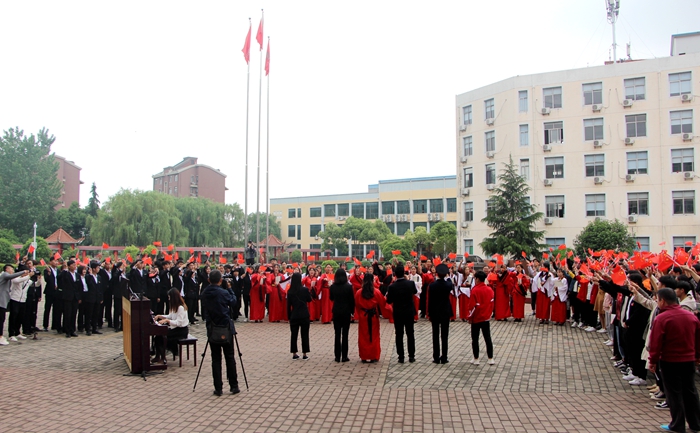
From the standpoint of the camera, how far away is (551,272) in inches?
639

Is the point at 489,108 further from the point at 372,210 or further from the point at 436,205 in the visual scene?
the point at 372,210

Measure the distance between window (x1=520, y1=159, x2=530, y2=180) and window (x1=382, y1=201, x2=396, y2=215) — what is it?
3327 centimetres

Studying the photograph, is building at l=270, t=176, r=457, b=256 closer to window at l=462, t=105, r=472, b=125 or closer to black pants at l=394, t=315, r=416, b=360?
window at l=462, t=105, r=472, b=125

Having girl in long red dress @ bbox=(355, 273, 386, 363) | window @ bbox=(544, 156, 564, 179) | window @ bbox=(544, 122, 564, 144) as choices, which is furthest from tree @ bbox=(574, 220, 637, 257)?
girl in long red dress @ bbox=(355, 273, 386, 363)

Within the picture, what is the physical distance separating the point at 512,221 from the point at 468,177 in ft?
35.0

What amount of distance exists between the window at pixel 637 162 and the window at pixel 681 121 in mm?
2552

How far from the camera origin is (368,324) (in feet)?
33.6

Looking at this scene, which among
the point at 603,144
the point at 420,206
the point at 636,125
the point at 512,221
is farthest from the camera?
the point at 420,206

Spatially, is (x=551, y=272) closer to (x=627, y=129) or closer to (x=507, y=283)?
(x=507, y=283)

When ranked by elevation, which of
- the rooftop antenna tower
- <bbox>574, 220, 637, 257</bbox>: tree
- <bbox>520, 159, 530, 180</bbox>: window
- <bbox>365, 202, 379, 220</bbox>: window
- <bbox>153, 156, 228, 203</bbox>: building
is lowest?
<bbox>574, 220, 637, 257</bbox>: tree

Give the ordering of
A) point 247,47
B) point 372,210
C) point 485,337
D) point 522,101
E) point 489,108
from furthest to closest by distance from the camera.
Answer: point 372,210, point 489,108, point 522,101, point 247,47, point 485,337

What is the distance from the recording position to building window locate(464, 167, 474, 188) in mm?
45125

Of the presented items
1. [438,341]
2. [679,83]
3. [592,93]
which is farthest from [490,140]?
[438,341]

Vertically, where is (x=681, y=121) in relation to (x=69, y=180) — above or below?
below
